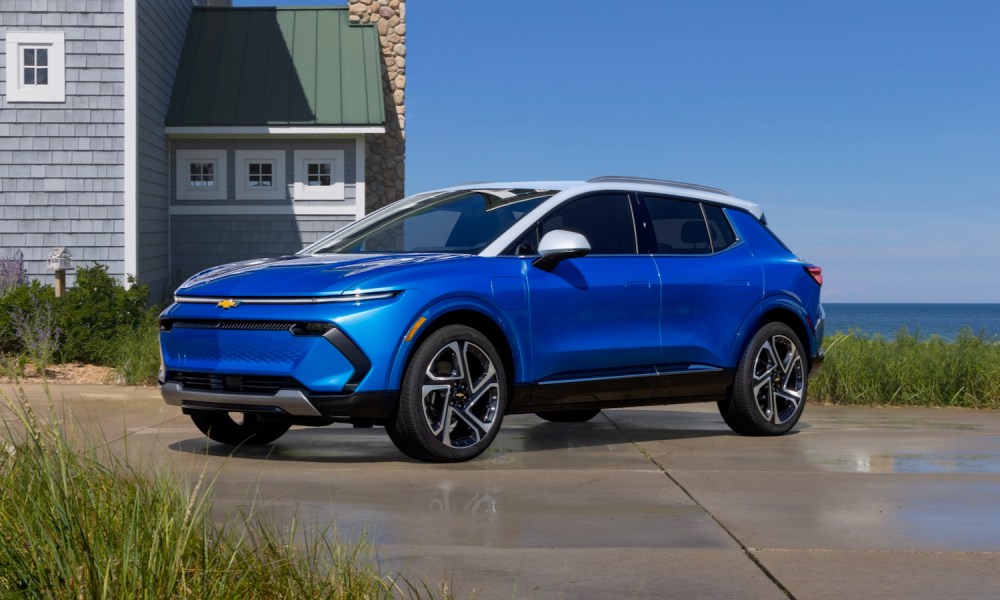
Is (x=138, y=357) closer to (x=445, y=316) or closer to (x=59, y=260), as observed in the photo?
(x=59, y=260)

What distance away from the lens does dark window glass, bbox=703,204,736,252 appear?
9594mm

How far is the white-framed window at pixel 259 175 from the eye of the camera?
2425 centimetres

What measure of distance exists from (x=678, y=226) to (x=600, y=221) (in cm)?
81

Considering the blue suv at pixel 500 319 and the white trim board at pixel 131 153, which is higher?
the white trim board at pixel 131 153

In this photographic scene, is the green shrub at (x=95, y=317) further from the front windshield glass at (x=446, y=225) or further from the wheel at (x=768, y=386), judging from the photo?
the wheel at (x=768, y=386)

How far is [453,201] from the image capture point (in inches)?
353

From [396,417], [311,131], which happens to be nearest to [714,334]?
[396,417]

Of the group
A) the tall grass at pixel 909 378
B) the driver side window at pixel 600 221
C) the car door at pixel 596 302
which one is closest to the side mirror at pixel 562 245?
the car door at pixel 596 302

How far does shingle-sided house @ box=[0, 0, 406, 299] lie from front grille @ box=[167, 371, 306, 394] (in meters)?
12.8

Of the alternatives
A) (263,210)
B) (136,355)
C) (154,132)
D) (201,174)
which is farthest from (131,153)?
(136,355)

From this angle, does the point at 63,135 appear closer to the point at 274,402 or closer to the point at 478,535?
the point at 274,402

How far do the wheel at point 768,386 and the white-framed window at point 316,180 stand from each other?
15.6 metres

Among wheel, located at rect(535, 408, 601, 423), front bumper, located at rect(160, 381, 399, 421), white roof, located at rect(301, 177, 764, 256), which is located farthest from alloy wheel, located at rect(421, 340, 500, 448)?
wheel, located at rect(535, 408, 601, 423)

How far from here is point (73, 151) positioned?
790 inches
